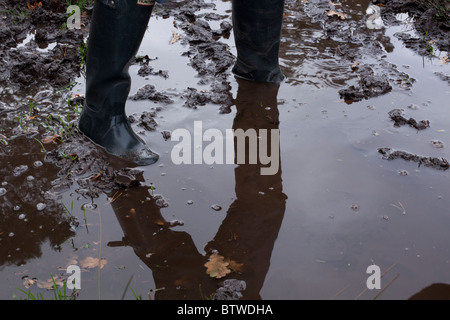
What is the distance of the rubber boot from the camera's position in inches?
126

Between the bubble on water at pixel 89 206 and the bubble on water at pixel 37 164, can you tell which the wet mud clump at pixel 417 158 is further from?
the bubble on water at pixel 37 164

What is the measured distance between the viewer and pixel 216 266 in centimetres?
213

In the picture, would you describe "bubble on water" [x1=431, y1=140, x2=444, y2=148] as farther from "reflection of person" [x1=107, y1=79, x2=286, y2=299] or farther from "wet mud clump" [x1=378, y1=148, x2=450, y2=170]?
"reflection of person" [x1=107, y1=79, x2=286, y2=299]

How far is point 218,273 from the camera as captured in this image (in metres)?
2.09

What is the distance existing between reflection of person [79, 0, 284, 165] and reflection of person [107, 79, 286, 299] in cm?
42

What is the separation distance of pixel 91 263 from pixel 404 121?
2.21 meters

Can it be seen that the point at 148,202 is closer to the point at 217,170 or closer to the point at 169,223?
the point at 169,223

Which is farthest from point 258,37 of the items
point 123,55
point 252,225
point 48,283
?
point 48,283

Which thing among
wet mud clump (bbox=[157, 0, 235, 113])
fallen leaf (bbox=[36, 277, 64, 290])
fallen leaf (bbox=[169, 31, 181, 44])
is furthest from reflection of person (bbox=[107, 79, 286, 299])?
fallen leaf (bbox=[169, 31, 181, 44])

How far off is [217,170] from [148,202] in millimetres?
469

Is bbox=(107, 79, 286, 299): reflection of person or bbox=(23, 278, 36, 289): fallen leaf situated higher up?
bbox=(23, 278, 36, 289): fallen leaf

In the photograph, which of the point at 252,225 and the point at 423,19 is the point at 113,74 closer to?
the point at 252,225

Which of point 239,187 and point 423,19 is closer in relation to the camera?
point 239,187

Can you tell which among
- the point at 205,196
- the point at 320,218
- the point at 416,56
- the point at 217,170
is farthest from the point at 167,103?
the point at 416,56
